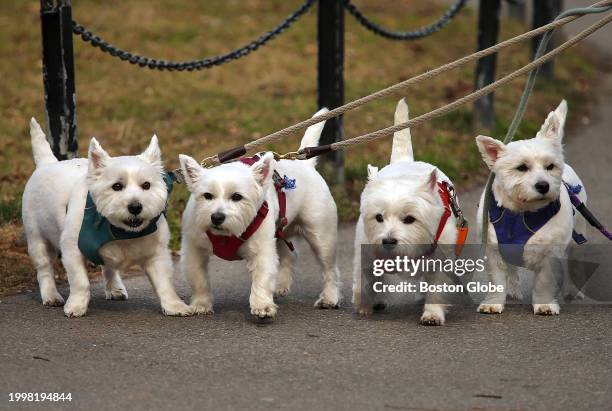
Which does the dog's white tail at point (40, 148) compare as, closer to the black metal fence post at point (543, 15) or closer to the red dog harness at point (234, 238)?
the red dog harness at point (234, 238)

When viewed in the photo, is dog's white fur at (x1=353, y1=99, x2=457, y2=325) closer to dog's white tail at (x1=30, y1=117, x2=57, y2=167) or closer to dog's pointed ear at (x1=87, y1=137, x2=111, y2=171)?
dog's pointed ear at (x1=87, y1=137, x2=111, y2=171)

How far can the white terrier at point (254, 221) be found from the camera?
5.95 m

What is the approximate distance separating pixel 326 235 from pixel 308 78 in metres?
7.28

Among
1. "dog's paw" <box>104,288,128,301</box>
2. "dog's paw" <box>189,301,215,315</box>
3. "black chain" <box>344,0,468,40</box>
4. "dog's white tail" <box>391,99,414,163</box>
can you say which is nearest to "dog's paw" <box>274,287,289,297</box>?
"dog's paw" <box>189,301,215,315</box>

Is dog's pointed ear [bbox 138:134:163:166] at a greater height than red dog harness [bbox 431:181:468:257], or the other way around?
dog's pointed ear [bbox 138:134:163:166]

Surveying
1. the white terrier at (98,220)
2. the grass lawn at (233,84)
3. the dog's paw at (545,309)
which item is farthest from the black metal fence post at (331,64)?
the dog's paw at (545,309)

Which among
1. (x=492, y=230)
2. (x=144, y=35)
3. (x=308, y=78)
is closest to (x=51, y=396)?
(x=492, y=230)

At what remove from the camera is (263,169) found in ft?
20.0

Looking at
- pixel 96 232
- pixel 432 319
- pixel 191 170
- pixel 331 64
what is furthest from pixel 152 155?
pixel 331 64

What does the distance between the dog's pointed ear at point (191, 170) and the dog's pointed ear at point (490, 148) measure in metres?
1.55

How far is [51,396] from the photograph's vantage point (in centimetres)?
481

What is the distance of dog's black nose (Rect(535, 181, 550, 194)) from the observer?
612cm

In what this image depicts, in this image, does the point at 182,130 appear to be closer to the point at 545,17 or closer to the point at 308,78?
the point at 308,78

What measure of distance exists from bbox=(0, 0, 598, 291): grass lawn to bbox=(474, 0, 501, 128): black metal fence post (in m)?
0.21
